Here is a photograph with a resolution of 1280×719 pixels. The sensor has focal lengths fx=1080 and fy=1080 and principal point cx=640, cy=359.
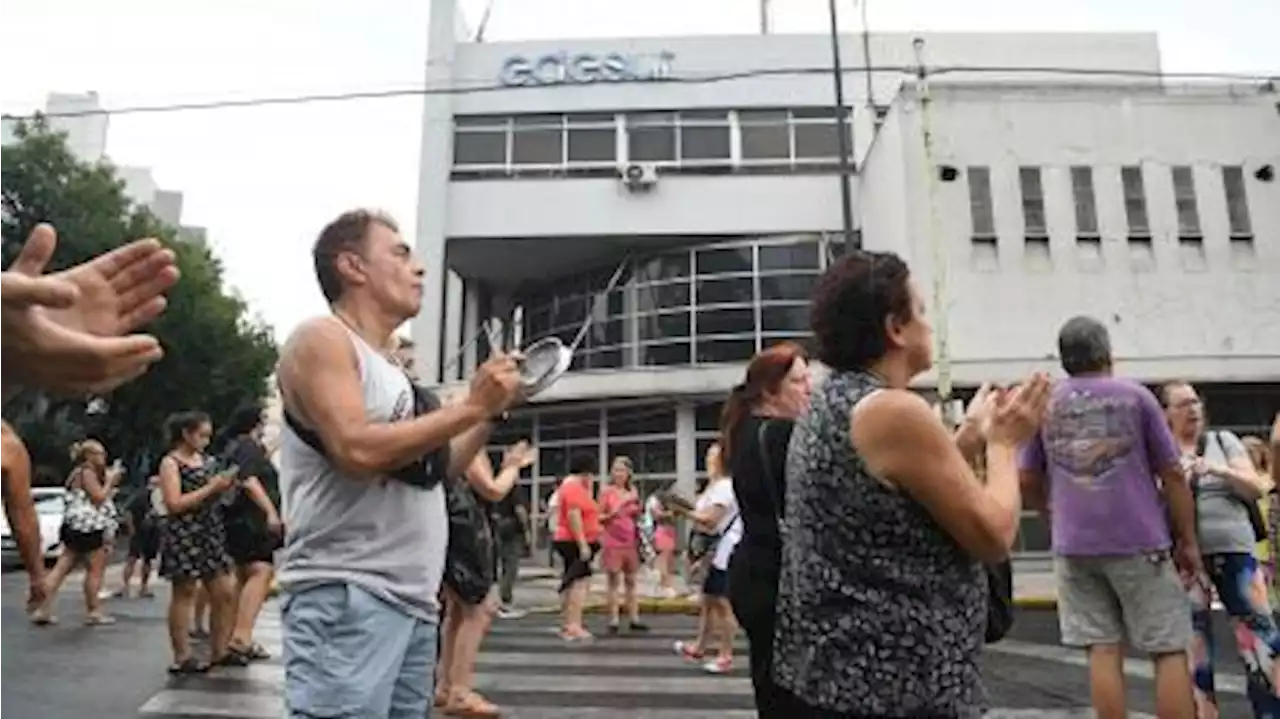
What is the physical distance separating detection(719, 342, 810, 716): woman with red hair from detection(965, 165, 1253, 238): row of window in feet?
67.5

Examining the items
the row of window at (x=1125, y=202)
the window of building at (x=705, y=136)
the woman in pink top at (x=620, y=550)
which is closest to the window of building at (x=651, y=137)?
the window of building at (x=705, y=136)

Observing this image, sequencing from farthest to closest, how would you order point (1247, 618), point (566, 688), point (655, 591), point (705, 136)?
point (705, 136), point (655, 591), point (566, 688), point (1247, 618)

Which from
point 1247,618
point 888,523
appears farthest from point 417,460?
point 1247,618

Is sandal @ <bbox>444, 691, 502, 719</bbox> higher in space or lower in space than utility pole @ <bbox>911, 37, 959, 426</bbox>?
lower

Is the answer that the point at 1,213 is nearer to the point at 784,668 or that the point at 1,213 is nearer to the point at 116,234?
the point at 116,234

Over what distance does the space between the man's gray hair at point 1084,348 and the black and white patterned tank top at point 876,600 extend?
2.14m

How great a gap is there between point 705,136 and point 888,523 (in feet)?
90.5

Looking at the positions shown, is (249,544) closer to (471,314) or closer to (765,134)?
(765,134)

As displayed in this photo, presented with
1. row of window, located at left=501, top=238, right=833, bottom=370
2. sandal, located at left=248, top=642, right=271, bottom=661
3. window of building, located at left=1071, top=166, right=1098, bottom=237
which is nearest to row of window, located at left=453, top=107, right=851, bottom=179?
row of window, located at left=501, top=238, right=833, bottom=370

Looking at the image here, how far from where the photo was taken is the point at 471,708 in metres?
5.64

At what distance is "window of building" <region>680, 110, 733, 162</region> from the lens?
2883 centimetres

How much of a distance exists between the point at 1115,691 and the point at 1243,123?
2359 centimetres

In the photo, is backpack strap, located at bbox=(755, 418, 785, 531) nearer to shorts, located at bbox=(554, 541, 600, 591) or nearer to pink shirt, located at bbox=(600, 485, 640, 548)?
shorts, located at bbox=(554, 541, 600, 591)

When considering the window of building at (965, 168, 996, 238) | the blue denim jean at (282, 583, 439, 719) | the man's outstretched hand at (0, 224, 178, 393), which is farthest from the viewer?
the window of building at (965, 168, 996, 238)
